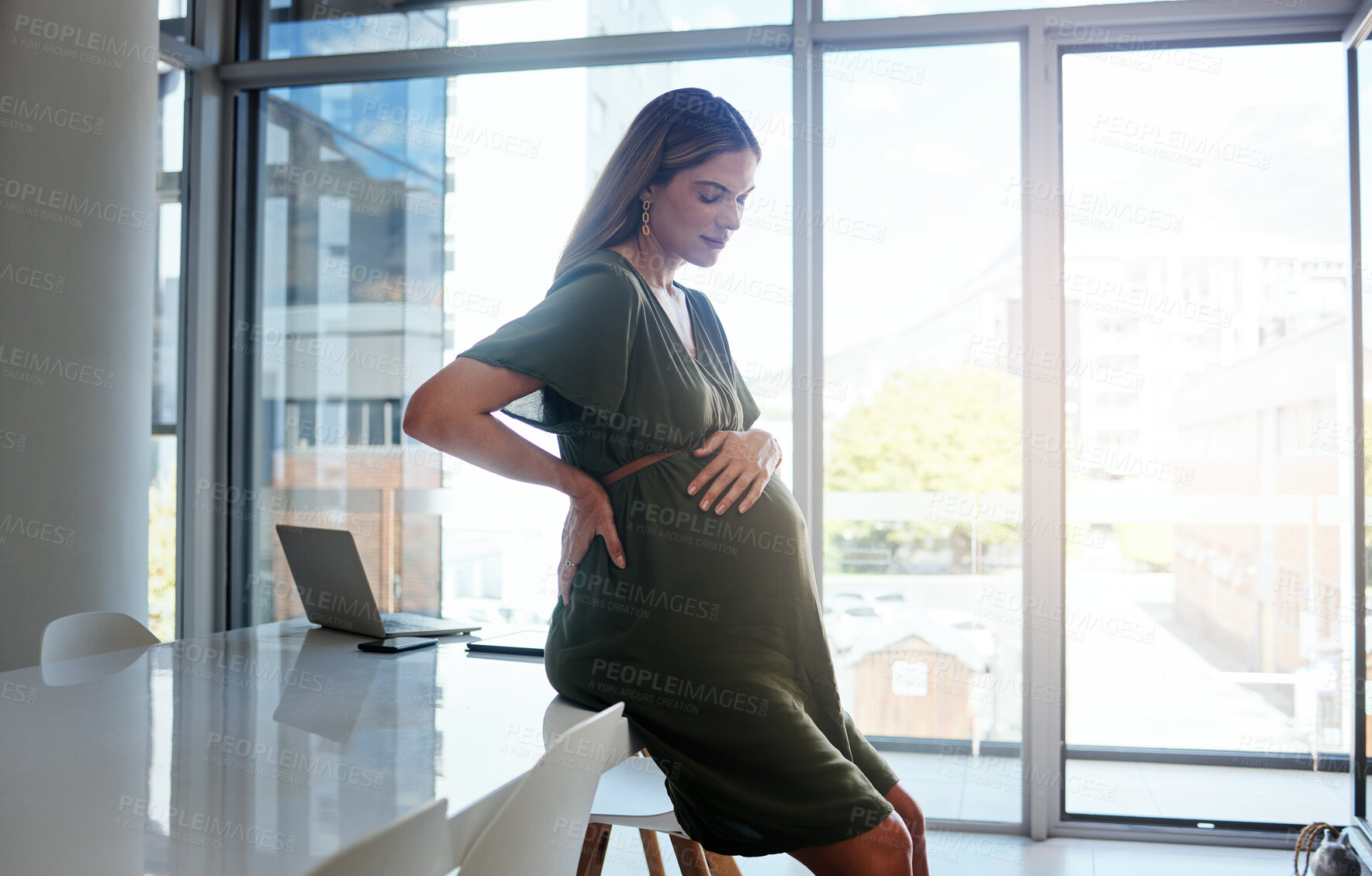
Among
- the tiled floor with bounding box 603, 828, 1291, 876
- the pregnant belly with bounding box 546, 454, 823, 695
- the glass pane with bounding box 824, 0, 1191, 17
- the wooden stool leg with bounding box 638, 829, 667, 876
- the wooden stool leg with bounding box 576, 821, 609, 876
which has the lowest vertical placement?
the tiled floor with bounding box 603, 828, 1291, 876

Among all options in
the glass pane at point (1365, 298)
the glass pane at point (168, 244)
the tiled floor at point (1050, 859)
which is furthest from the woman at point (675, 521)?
the glass pane at point (168, 244)

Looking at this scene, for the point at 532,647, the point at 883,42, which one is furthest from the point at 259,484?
the point at 883,42

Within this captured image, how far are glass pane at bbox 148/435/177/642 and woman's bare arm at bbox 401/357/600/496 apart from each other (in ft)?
8.18

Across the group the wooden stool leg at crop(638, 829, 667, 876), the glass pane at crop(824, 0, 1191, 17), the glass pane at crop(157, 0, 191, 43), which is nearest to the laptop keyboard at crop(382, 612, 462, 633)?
the wooden stool leg at crop(638, 829, 667, 876)

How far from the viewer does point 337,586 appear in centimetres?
204

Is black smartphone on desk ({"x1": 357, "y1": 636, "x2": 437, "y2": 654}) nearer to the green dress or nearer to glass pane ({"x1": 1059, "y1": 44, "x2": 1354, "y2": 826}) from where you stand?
the green dress

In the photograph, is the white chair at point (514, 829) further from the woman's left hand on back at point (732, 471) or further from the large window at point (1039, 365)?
the large window at point (1039, 365)

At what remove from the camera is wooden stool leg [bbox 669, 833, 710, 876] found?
176 cm

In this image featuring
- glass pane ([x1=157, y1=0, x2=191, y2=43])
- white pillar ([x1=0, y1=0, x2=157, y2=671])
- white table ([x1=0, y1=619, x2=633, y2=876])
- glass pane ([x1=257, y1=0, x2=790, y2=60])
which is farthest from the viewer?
glass pane ([x1=157, y1=0, x2=191, y2=43])

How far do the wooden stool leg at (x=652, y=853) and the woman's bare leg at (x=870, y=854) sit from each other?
809mm

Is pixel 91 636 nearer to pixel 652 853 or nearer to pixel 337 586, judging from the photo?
pixel 337 586

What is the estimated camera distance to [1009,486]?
9.56ft

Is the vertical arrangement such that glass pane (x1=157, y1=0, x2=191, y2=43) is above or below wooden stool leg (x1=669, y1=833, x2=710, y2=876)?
above

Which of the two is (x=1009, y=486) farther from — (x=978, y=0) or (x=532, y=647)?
(x=532, y=647)
